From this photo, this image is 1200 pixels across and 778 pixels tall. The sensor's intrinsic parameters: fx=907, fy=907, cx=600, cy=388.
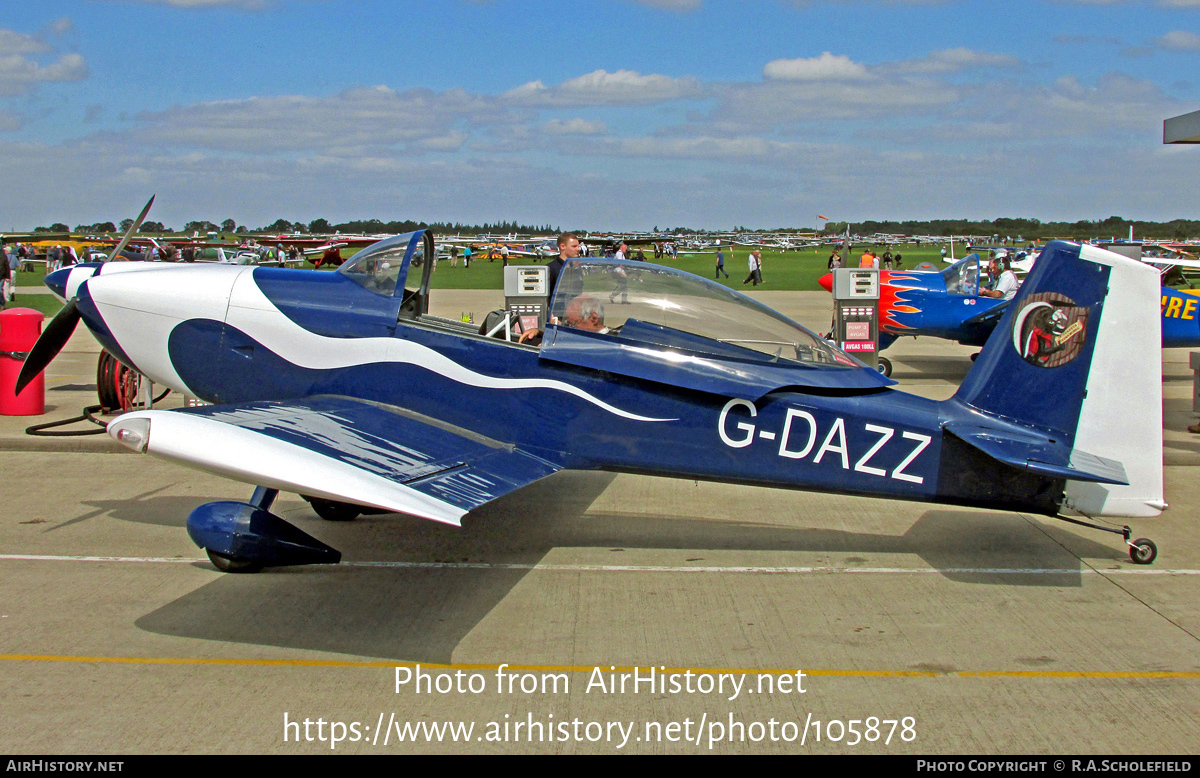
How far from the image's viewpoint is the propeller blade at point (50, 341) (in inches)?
273

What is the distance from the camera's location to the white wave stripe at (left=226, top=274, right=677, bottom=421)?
6.03m

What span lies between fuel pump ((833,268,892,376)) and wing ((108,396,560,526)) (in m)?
6.91

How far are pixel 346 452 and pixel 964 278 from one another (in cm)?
1237

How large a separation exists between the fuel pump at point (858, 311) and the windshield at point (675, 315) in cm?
594

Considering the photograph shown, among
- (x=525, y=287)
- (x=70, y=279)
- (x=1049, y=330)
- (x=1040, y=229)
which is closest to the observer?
(x=1049, y=330)

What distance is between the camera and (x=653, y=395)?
223 inches

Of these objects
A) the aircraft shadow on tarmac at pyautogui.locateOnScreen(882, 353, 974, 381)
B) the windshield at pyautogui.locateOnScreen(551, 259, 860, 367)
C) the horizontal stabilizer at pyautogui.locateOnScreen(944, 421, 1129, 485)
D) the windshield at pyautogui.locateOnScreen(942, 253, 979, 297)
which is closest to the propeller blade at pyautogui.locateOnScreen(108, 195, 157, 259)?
the windshield at pyautogui.locateOnScreen(551, 259, 860, 367)

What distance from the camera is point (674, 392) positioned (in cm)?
566

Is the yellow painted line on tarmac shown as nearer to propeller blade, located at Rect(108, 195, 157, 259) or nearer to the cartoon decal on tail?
the cartoon decal on tail

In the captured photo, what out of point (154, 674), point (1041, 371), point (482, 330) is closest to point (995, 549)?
point (1041, 371)

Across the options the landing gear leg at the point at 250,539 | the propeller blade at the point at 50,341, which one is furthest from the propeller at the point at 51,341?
the landing gear leg at the point at 250,539

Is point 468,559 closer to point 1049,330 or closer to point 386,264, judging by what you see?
point 386,264

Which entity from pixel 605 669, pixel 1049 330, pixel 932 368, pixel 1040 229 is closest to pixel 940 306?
pixel 932 368
